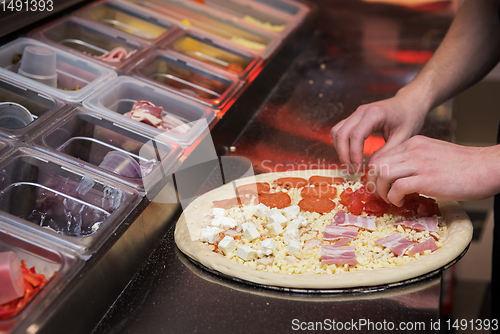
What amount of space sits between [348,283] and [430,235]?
478mm

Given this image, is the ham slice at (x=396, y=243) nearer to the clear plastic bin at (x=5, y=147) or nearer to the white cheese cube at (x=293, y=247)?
the white cheese cube at (x=293, y=247)

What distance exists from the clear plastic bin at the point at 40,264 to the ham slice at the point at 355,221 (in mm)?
1029

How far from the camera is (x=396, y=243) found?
1.71m

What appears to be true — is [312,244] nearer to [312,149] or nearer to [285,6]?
[312,149]

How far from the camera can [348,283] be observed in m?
1.55

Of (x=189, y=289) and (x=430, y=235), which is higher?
(x=430, y=235)

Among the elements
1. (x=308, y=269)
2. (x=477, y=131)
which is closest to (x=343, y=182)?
(x=308, y=269)

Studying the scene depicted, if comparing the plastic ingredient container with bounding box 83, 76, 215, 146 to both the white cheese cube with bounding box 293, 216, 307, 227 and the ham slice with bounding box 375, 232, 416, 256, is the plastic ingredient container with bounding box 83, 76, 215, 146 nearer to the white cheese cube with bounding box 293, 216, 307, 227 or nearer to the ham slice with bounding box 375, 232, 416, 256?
the white cheese cube with bounding box 293, 216, 307, 227

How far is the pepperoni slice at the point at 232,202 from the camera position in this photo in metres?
1.96

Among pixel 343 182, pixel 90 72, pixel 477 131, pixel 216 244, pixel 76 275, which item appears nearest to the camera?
pixel 76 275

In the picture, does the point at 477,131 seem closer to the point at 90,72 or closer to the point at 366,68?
the point at 366,68

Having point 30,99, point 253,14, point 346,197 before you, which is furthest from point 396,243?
point 253,14

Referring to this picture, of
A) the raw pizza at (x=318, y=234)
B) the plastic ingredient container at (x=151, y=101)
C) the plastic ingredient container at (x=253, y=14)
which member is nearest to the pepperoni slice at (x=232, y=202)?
the raw pizza at (x=318, y=234)

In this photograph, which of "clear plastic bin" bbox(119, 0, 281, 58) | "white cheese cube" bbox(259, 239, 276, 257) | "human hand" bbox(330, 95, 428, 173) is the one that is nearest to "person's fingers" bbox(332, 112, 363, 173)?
"human hand" bbox(330, 95, 428, 173)
